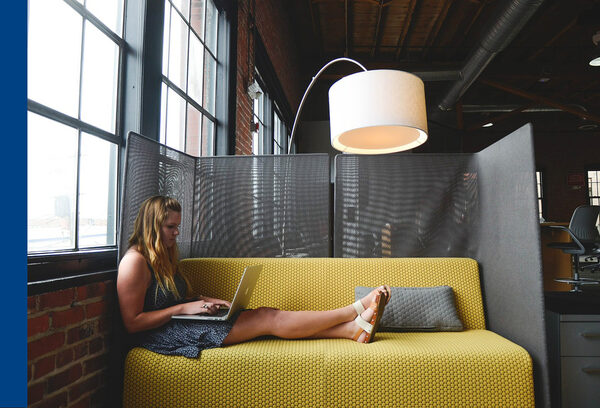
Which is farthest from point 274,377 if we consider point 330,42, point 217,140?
point 330,42

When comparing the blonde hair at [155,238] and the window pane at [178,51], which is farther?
the window pane at [178,51]

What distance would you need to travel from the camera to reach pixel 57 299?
151 cm

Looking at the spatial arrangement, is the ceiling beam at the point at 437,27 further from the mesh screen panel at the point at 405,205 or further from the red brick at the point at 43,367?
the red brick at the point at 43,367

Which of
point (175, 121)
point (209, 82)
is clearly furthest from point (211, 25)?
point (175, 121)

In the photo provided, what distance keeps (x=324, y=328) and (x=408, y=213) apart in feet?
3.08

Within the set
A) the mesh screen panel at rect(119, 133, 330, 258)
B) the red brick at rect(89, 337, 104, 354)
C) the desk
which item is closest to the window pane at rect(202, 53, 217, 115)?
the mesh screen panel at rect(119, 133, 330, 258)

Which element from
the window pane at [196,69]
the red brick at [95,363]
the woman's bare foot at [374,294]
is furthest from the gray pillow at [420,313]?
the window pane at [196,69]

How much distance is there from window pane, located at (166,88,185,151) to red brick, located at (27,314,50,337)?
140 cm

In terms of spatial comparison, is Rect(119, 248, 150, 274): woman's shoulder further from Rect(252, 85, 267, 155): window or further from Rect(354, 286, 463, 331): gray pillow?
Rect(252, 85, 267, 155): window

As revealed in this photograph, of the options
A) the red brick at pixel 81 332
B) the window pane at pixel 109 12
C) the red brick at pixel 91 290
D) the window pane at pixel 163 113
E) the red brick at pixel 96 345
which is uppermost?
the window pane at pixel 109 12

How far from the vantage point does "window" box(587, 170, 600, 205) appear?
11.4 m

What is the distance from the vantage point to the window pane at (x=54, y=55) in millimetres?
A: 1516

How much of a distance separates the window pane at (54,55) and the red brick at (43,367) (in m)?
0.92

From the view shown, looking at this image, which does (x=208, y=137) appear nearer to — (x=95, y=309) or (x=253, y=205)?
(x=253, y=205)
